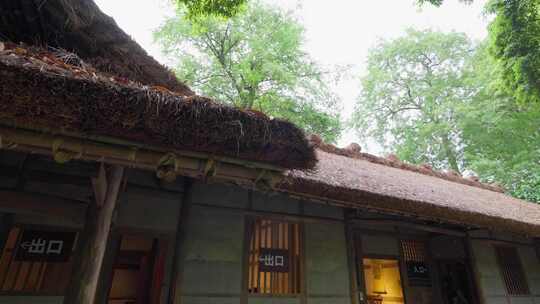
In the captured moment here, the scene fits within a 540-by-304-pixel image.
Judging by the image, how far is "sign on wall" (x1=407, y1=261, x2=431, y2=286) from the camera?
591 centimetres

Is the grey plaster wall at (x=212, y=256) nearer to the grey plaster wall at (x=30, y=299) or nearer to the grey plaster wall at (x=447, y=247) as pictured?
the grey plaster wall at (x=30, y=299)

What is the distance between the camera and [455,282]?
20.6 ft

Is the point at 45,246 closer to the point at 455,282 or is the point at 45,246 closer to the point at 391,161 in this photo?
the point at 455,282

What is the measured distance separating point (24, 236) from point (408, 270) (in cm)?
612

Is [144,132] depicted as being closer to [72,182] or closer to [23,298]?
[72,182]

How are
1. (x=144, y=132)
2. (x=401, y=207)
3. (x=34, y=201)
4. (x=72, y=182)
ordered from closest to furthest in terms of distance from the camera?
(x=144, y=132), (x=34, y=201), (x=72, y=182), (x=401, y=207)

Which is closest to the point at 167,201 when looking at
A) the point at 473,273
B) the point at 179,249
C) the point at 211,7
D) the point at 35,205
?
the point at 179,249

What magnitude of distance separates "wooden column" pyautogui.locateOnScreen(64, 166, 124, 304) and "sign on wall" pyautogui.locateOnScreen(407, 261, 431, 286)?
5552 millimetres

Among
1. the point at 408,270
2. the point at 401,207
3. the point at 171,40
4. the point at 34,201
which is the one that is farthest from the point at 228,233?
the point at 171,40

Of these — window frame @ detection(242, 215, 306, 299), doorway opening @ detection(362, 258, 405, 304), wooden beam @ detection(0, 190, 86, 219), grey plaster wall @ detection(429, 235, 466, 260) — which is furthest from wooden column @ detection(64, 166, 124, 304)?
grey plaster wall @ detection(429, 235, 466, 260)

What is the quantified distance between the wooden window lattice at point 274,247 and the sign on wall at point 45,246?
84.3 inches

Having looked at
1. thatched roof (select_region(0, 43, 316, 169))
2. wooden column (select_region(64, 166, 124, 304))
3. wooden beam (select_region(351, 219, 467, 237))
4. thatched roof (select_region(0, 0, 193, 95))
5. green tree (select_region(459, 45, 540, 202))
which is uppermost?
green tree (select_region(459, 45, 540, 202))

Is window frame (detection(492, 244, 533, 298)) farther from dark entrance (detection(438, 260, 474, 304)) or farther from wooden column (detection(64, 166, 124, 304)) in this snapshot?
wooden column (detection(64, 166, 124, 304))

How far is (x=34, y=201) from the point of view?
2.58 m
